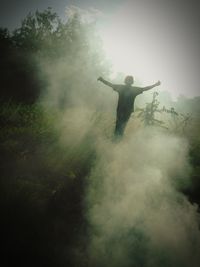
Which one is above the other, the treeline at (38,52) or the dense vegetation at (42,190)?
the treeline at (38,52)

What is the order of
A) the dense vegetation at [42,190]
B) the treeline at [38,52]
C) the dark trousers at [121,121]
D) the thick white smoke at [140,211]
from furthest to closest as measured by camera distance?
the treeline at [38,52]
the dark trousers at [121,121]
the thick white smoke at [140,211]
the dense vegetation at [42,190]

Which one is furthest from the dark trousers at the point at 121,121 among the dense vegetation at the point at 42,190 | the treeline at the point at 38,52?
the treeline at the point at 38,52

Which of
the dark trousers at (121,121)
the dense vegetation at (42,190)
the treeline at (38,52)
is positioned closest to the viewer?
the dense vegetation at (42,190)

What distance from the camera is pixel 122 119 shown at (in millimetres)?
6336

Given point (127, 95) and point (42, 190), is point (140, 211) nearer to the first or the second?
point (42, 190)

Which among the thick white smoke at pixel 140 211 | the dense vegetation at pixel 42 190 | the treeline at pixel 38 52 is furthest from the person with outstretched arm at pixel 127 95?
the treeline at pixel 38 52

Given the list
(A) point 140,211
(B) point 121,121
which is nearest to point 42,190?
(A) point 140,211

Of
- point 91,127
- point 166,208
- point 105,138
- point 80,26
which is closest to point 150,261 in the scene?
point 166,208

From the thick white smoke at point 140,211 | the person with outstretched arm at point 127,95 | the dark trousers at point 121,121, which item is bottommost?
the thick white smoke at point 140,211

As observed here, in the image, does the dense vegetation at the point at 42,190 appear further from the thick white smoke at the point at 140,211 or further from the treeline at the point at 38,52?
the treeline at the point at 38,52

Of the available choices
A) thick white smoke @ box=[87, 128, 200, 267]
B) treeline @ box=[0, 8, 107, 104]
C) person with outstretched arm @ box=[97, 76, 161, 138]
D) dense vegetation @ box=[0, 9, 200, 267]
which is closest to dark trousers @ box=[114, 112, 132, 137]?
person with outstretched arm @ box=[97, 76, 161, 138]

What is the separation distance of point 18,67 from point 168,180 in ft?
37.4

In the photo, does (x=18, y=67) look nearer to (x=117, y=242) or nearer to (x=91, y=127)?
(x=91, y=127)

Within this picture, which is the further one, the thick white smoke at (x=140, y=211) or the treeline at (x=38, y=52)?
the treeline at (x=38, y=52)
